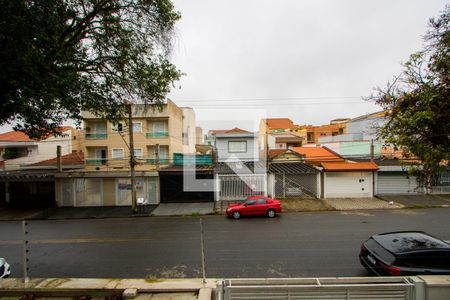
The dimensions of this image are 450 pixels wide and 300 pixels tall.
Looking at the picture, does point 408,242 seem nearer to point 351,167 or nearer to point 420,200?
point 351,167

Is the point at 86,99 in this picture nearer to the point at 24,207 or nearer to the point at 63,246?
the point at 63,246

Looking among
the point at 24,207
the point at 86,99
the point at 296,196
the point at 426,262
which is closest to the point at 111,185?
the point at 24,207

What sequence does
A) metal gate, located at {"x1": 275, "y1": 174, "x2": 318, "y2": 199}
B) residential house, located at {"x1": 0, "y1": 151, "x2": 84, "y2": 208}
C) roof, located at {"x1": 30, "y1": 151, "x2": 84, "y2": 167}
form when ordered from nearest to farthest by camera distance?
metal gate, located at {"x1": 275, "y1": 174, "x2": 318, "y2": 199} → residential house, located at {"x1": 0, "y1": 151, "x2": 84, "y2": 208} → roof, located at {"x1": 30, "y1": 151, "x2": 84, "y2": 167}

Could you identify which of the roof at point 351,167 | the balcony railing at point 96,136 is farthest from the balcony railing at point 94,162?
the roof at point 351,167

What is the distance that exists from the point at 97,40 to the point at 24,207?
62.7 ft

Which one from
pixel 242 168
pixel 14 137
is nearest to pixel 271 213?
pixel 242 168

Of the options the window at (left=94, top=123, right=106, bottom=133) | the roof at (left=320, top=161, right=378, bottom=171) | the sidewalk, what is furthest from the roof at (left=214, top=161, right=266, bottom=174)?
the window at (left=94, top=123, right=106, bottom=133)

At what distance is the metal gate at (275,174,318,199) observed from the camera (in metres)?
19.8

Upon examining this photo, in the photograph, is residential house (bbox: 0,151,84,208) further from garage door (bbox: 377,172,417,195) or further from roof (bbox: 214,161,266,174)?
garage door (bbox: 377,172,417,195)

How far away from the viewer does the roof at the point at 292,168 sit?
1984cm

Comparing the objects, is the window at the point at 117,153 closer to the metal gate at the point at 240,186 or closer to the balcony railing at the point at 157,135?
the balcony railing at the point at 157,135

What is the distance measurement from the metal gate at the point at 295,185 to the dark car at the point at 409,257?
515 inches

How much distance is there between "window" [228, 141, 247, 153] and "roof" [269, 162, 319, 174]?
4.72m

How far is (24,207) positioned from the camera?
64.4 ft
